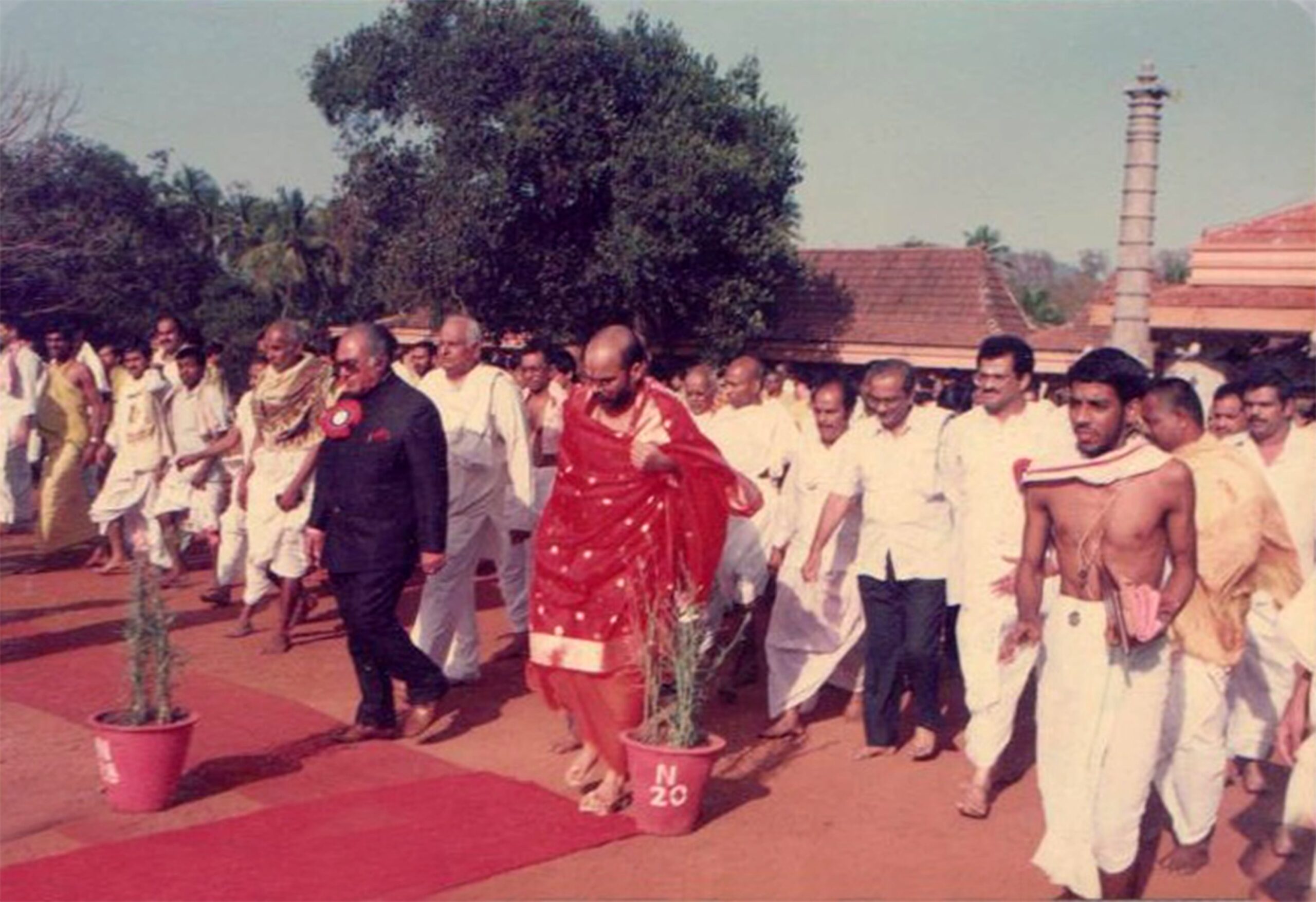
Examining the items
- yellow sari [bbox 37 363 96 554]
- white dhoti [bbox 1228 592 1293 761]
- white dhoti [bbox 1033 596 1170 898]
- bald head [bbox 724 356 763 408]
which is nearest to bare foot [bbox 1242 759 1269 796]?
white dhoti [bbox 1228 592 1293 761]

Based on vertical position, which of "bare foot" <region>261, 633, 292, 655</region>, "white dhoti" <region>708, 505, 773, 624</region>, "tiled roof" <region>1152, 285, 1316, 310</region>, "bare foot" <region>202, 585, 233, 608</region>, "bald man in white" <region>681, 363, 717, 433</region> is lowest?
"bare foot" <region>261, 633, 292, 655</region>

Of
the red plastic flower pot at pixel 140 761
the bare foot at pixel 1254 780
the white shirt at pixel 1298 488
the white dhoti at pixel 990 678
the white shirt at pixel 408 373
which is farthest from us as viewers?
the white shirt at pixel 408 373

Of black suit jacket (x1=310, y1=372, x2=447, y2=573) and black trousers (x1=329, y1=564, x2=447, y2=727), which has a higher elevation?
black suit jacket (x1=310, y1=372, x2=447, y2=573)

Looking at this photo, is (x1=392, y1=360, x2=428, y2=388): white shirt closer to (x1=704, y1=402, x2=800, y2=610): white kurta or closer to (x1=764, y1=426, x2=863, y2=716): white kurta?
(x1=704, y1=402, x2=800, y2=610): white kurta

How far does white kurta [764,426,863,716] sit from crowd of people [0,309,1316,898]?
0.05 ft

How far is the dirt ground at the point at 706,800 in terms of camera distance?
16.8 ft

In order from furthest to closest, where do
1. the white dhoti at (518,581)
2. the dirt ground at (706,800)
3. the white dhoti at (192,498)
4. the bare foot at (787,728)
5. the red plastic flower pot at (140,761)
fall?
the white dhoti at (192,498)
the white dhoti at (518,581)
the bare foot at (787,728)
the red plastic flower pot at (140,761)
the dirt ground at (706,800)

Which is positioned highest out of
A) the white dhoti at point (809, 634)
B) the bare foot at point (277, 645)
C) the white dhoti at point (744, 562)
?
the white dhoti at point (744, 562)

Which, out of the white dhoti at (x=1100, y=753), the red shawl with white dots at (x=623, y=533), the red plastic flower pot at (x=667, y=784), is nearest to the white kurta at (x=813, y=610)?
the red shawl with white dots at (x=623, y=533)

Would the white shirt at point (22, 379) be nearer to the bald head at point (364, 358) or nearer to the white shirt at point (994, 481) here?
the bald head at point (364, 358)

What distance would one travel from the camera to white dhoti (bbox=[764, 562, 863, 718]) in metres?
7.45

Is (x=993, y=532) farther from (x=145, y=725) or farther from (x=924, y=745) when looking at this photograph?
(x=145, y=725)

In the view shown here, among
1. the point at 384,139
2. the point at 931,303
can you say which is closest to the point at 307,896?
the point at 384,139

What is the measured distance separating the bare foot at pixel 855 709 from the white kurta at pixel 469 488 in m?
1.95
